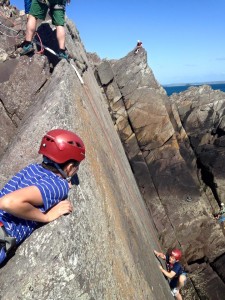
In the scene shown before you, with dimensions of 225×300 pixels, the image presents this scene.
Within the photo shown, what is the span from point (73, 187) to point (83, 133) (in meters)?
1.76

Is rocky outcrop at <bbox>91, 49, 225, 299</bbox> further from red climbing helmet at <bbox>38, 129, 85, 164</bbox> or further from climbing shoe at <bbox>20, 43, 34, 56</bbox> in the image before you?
red climbing helmet at <bbox>38, 129, 85, 164</bbox>

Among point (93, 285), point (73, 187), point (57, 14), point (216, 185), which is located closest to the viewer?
point (93, 285)

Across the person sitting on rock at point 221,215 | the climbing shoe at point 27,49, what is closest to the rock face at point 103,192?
the climbing shoe at point 27,49

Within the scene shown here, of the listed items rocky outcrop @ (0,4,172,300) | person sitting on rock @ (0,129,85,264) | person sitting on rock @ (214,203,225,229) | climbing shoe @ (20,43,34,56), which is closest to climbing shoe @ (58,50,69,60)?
climbing shoe @ (20,43,34,56)

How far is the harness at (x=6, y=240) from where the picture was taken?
4141 mm

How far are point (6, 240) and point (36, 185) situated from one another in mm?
783

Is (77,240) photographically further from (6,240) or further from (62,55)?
(62,55)

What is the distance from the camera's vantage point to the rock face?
4.41 m

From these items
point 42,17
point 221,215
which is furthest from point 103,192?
point 221,215

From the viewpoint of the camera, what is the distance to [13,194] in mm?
3994

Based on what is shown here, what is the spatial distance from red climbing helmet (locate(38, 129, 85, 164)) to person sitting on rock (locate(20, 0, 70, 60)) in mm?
5581

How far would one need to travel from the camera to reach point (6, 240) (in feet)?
13.6

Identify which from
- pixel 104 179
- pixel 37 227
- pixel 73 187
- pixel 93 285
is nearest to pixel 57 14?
pixel 104 179

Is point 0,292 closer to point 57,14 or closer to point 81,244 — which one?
point 81,244
